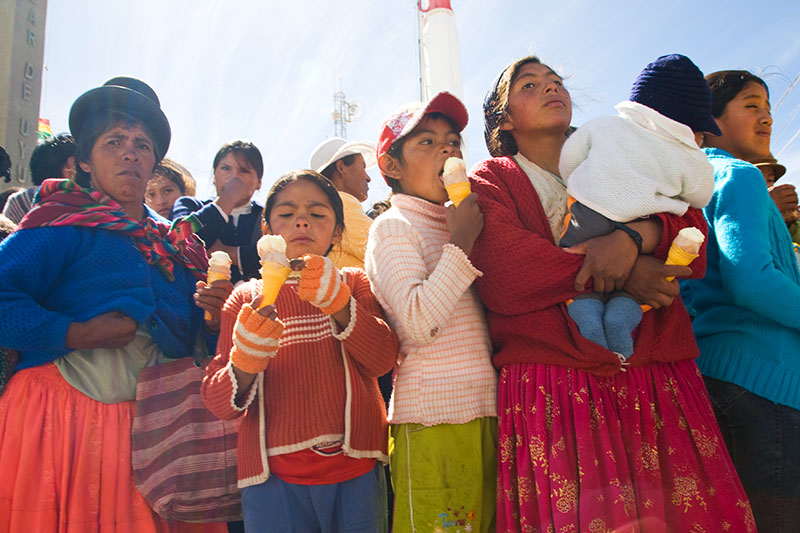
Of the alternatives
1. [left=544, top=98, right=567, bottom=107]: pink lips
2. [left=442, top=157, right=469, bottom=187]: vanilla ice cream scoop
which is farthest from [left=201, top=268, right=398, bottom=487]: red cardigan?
[left=544, top=98, right=567, bottom=107]: pink lips

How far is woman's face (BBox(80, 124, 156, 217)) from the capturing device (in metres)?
2.36

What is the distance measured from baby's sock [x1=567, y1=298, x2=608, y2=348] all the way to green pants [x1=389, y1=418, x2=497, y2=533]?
48 cm

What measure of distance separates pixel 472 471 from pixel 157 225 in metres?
1.88

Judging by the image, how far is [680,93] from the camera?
2064 mm

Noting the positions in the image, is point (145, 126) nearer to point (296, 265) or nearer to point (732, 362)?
point (296, 265)

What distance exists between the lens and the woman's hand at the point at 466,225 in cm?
179

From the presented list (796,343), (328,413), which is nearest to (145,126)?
(328,413)

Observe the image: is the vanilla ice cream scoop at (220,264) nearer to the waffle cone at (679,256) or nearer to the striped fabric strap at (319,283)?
the striped fabric strap at (319,283)

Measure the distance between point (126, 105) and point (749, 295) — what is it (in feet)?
9.33

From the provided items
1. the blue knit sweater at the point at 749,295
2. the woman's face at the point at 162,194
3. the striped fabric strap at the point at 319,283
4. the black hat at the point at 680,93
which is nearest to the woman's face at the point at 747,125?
the blue knit sweater at the point at 749,295

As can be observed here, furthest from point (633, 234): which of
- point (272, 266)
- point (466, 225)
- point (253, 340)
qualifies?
point (253, 340)

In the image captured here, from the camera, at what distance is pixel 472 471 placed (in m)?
1.73

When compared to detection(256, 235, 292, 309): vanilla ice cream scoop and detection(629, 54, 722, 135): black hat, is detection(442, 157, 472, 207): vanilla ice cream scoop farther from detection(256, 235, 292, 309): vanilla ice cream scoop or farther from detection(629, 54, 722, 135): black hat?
detection(629, 54, 722, 135): black hat

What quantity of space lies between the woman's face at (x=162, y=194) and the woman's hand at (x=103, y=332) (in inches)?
86.7
